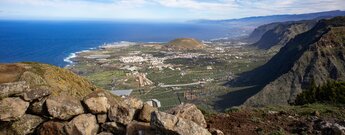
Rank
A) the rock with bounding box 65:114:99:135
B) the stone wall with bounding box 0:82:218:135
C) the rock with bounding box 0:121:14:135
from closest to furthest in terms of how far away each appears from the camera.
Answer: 1. the stone wall with bounding box 0:82:218:135
2. the rock with bounding box 0:121:14:135
3. the rock with bounding box 65:114:99:135

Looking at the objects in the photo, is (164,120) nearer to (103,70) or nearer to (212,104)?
(212,104)

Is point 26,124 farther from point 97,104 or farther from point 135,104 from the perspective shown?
point 135,104

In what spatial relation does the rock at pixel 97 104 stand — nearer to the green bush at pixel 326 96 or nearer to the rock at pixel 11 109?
the rock at pixel 11 109

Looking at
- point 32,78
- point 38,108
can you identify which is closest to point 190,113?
point 38,108

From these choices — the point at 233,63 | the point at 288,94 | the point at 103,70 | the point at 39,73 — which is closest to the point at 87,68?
the point at 103,70

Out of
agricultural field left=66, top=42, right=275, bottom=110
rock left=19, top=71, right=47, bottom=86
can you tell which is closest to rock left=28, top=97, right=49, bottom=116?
rock left=19, top=71, right=47, bottom=86

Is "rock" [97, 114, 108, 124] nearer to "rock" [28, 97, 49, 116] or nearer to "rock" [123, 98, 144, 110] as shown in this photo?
"rock" [123, 98, 144, 110]

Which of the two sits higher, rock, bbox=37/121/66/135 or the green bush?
rock, bbox=37/121/66/135
